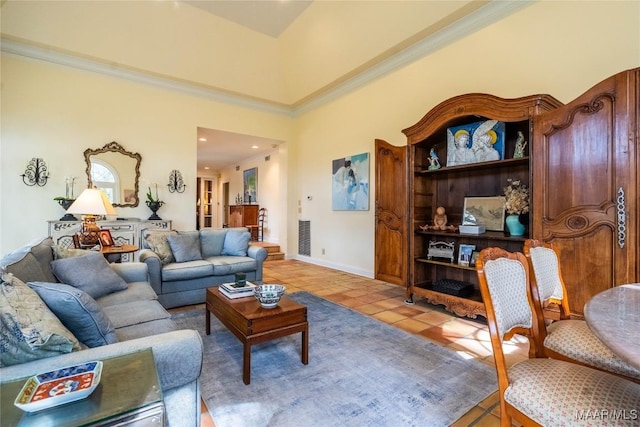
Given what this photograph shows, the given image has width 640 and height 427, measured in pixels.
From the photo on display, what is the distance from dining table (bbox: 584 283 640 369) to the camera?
0.79 meters

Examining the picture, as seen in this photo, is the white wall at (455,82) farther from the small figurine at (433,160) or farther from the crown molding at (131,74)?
Answer: the crown molding at (131,74)

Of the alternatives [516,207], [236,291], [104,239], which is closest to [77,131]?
[104,239]

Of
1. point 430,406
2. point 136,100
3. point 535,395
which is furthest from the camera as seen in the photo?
point 136,100


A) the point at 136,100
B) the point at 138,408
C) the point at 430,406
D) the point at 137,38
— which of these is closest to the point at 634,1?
the point at 430,406

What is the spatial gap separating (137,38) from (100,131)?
1.60m

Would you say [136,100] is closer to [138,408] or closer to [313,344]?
[313,344]

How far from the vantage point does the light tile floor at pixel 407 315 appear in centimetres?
177

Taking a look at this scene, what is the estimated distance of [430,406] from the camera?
1.75 meters

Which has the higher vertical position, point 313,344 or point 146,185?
point 146,185

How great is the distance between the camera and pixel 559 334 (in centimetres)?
161

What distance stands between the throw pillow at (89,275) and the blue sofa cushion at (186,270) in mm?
831

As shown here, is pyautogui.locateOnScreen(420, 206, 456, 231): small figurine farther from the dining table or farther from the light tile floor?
the dining table

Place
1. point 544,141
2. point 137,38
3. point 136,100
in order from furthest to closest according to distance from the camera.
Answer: point 136,100 < point 137,38 < point 544,141

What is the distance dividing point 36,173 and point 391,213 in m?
5.24
